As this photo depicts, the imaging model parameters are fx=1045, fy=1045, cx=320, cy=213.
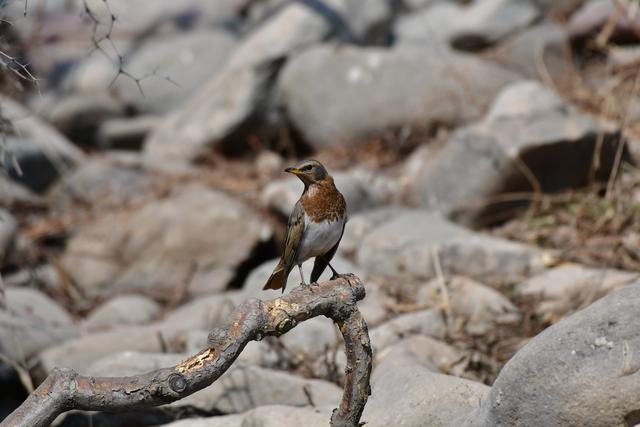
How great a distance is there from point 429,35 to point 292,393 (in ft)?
20.7

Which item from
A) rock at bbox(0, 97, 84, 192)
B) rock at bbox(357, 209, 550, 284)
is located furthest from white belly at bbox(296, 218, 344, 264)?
rock at bbox(0, 97, 84, 192)

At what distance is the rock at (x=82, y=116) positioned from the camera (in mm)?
11359

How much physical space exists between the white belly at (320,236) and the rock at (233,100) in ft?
17.0

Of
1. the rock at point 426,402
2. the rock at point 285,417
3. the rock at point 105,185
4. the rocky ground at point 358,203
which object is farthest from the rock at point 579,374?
the rock at point 105,185

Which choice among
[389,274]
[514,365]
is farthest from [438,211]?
[514,365]

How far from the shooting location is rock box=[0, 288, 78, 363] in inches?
247

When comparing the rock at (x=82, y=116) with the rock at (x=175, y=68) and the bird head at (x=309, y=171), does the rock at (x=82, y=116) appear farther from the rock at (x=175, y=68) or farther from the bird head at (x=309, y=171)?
the bird head at (x=309, y=171)

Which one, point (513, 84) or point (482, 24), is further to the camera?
point (482, 24)

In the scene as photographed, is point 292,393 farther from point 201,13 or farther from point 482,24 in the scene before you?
point 201,13

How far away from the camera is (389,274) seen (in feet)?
22.8

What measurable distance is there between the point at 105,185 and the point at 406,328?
4.81 m

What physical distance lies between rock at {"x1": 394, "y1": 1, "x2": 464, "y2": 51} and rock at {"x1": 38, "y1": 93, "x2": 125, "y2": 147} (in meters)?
3.29

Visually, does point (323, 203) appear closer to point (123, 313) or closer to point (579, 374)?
point (579, 374)

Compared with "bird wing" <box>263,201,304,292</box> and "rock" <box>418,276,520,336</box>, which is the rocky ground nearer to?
"rock" <box>418,276,520,336</box>
